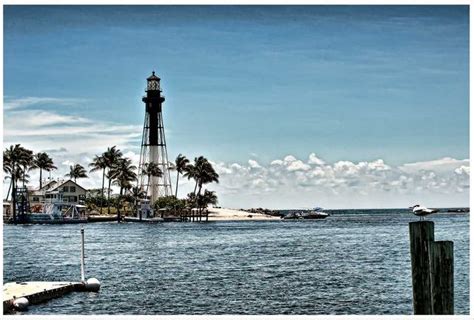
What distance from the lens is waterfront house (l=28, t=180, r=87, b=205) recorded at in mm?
65000

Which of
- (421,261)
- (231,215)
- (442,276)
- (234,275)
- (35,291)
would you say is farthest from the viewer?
Result: (231,215)

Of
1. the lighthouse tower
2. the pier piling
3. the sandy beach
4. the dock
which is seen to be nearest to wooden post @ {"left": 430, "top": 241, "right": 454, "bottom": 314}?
the pier piling

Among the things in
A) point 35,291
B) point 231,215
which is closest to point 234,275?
point 35,291

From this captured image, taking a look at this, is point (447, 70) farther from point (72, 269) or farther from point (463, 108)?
point (72, 269)

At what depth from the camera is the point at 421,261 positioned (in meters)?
6.88

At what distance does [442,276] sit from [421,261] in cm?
20

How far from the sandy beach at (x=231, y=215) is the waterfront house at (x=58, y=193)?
65.6 feet

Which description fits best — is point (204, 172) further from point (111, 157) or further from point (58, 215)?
point (58, 215)

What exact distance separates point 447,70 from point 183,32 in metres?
12.2

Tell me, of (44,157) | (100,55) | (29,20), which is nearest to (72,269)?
(29,20)

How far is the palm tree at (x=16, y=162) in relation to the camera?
6512 cm

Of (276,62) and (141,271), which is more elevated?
(276,62)

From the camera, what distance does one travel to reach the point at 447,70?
127 ft

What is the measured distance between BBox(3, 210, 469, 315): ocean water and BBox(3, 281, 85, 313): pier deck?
16 centimetres
